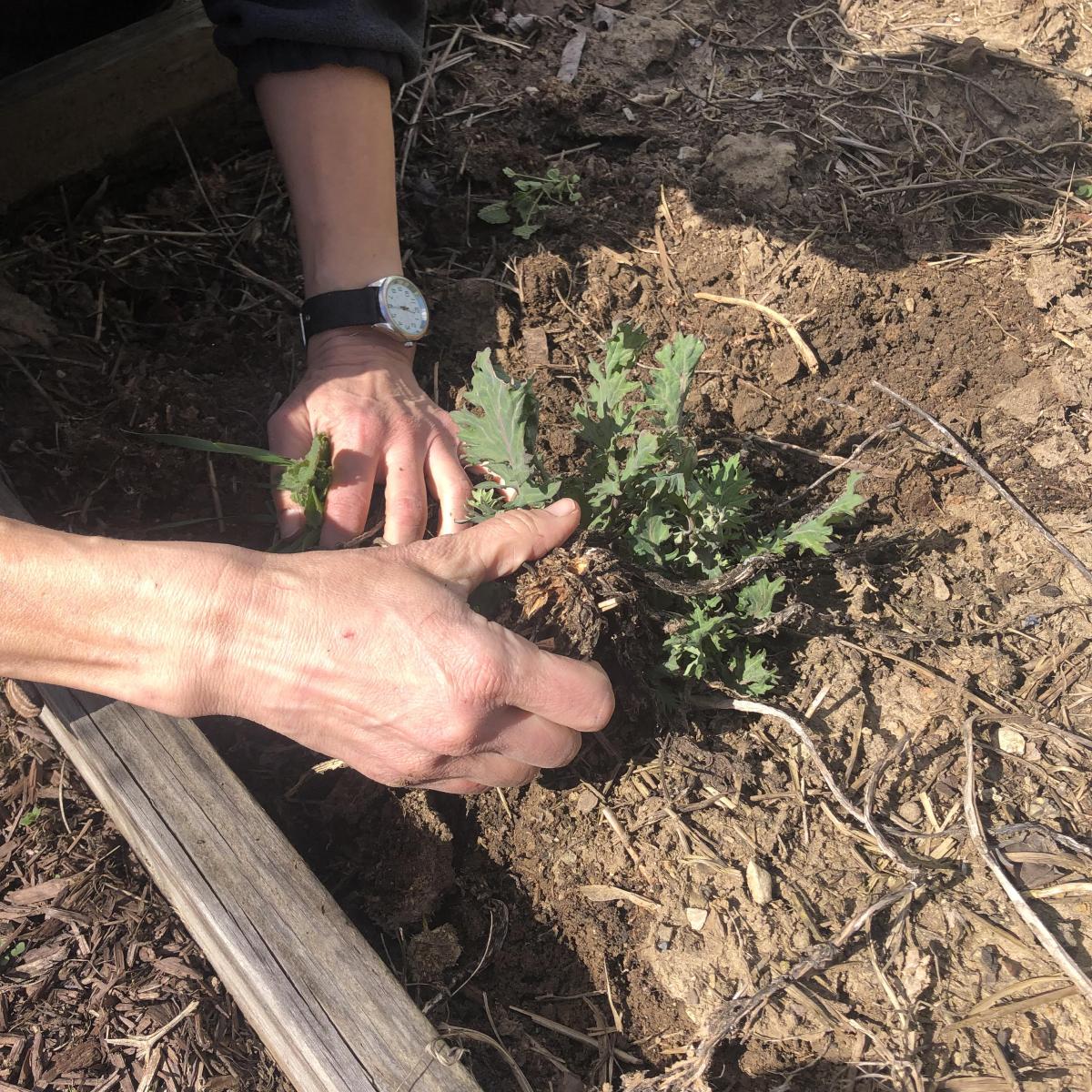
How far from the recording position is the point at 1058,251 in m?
3.08

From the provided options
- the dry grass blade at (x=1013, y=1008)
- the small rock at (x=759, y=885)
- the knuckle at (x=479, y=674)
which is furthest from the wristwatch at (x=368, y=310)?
the dry grass blade at (x=1013, y=1008)

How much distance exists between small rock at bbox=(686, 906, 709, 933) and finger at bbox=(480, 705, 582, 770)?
0.51 m

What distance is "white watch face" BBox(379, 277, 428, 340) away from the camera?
8.60 feet

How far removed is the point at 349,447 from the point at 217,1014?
144 centimetres

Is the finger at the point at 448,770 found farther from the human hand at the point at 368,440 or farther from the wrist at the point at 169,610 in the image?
the human hand at the point at 368,440

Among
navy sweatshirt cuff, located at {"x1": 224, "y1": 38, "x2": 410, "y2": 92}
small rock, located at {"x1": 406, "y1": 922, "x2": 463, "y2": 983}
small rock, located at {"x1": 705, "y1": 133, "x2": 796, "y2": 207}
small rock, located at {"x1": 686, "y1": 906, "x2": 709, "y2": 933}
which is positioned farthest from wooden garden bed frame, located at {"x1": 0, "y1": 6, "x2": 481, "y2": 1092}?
small rock, located at {"x1": 705, "y1": 133, "x2": 796, "y2": 207}

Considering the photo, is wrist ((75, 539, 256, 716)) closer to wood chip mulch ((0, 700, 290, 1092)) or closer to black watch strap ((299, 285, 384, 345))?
wood chip mulch ((0, 700, 290, 1092))

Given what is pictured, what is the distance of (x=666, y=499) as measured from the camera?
2.17m

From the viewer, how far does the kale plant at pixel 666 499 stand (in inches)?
81.1

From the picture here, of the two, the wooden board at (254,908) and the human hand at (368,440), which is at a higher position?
the human hand at (368,440)

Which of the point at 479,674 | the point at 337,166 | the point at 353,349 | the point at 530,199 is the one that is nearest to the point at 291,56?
the point at 337,166

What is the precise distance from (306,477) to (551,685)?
92 cm

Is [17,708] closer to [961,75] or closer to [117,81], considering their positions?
[117,81]

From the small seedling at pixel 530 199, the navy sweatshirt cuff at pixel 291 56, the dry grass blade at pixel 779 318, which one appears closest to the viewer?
the navy sweatshirt cuff at pixel 291 56
